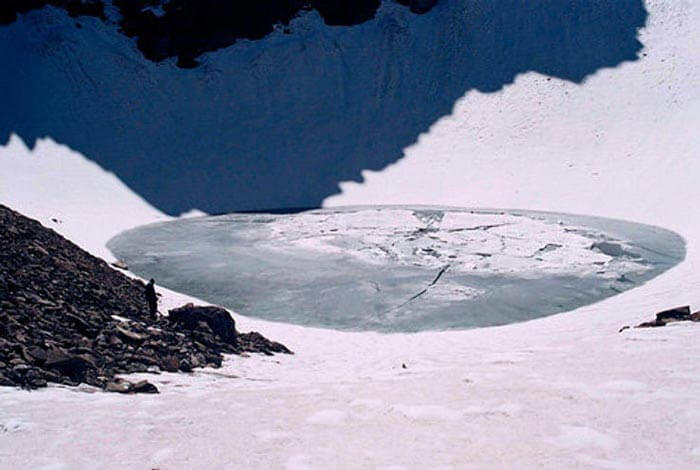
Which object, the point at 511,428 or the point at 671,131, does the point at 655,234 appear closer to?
the point at 671,131

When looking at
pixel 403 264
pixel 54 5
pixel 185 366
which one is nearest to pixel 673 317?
pixel 185 366

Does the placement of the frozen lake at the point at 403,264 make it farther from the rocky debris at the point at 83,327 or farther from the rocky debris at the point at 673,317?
the rocky debris at the point at 673,317

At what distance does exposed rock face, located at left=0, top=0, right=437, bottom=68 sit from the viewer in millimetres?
43500

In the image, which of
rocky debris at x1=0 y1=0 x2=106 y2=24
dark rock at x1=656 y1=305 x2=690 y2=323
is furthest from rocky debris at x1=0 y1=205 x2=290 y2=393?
rocky debris at x1=0 y1=0 x2=106 y2=24

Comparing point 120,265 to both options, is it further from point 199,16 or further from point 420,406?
point 199,16

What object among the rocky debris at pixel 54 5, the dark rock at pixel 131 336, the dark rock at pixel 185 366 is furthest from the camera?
the rocky debris at pixel 54 5

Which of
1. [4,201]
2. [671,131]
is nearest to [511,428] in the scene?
[4,201]

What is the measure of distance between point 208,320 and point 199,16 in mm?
38691

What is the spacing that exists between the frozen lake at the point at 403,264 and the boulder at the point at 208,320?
3.14 m

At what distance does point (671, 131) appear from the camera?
1262 inches

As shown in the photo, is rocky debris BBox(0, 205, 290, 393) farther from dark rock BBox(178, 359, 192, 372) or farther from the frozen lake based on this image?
the frozen lake

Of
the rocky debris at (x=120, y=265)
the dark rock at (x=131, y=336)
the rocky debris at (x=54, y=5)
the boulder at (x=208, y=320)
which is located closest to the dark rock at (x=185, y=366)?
the dark rock at (x=131, y=336)

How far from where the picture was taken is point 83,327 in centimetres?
854

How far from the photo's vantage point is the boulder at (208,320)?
34.2 feet
